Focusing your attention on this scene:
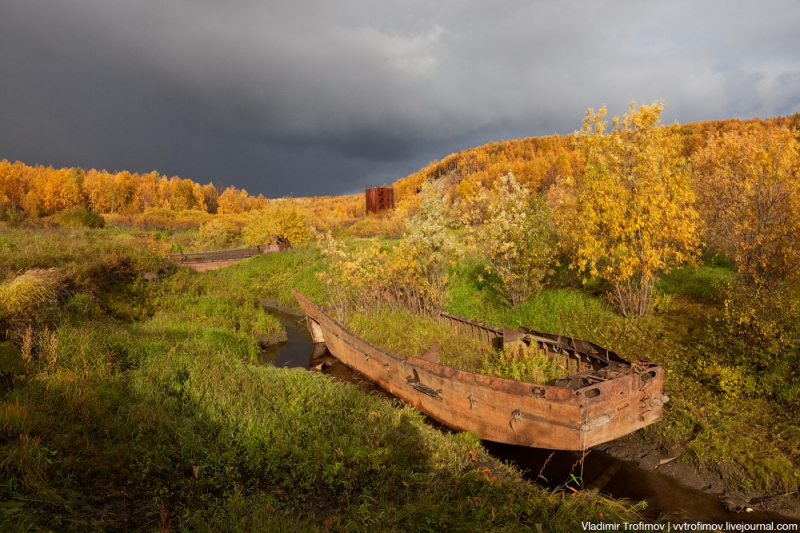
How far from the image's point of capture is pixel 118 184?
76.6 meters

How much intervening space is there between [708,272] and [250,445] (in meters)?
14.4

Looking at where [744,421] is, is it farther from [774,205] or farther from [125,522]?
[125,522]

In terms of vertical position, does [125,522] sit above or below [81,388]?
below

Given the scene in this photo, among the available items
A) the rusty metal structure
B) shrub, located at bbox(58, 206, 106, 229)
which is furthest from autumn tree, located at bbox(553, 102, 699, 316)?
the rusty metal structure

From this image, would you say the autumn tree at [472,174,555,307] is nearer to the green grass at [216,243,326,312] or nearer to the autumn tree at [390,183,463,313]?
the autumn tree at [390,183,463,313]

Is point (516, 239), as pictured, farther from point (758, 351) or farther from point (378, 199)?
point (378, 199)

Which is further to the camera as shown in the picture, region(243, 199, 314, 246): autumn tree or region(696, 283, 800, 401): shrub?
region(243, 199, 314, 246): autumn tree

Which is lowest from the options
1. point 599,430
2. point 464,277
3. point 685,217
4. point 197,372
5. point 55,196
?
point 599,430

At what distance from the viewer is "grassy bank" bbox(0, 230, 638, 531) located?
4887 millimetres

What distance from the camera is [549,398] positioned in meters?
7.10

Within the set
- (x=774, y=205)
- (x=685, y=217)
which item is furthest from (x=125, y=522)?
(x=774, y=205)

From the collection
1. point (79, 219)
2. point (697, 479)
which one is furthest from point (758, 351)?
point (79, 219)

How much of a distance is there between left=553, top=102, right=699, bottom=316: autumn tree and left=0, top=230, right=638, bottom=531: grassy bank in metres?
6.60

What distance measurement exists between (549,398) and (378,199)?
70995 mm
